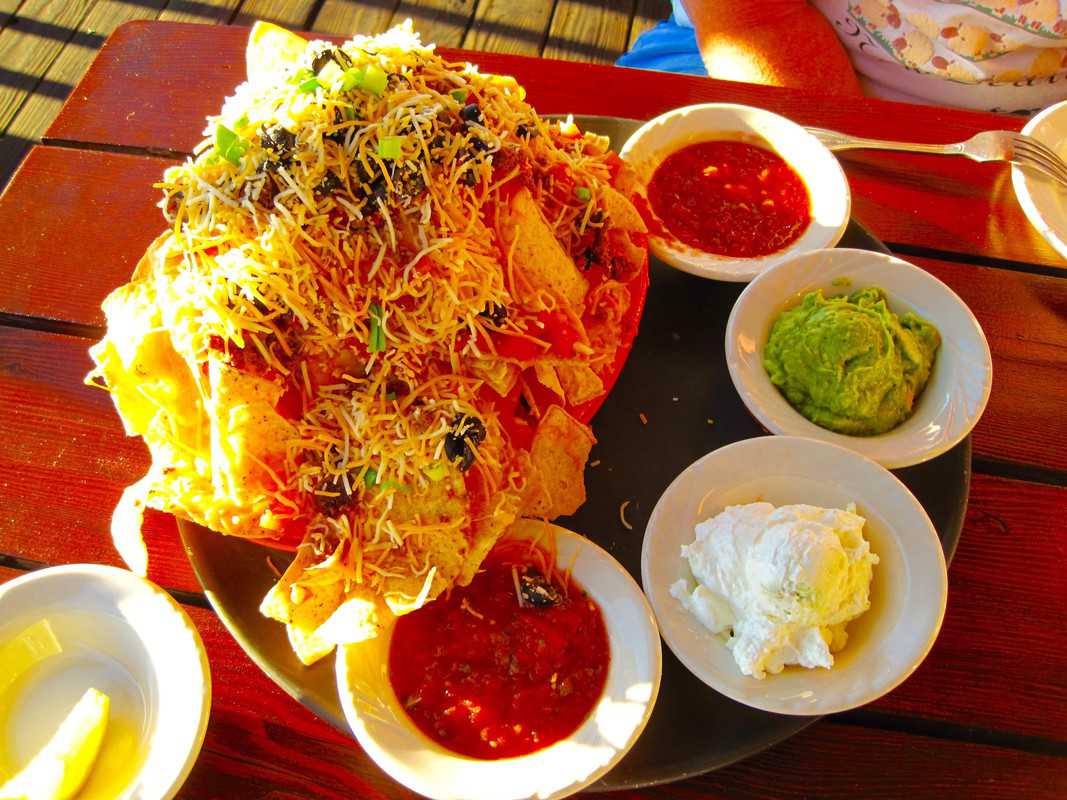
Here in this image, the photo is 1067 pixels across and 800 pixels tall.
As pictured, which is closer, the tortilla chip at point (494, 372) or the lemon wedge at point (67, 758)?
the lemon wedge at point (67, 758)

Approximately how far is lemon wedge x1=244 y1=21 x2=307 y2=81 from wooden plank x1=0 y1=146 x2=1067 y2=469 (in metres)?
0.53

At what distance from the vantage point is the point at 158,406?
1440 mm

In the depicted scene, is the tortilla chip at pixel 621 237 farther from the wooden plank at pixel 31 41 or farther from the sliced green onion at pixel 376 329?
the wooden plank at pixel 31 41

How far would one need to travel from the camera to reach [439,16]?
3580 millimetres

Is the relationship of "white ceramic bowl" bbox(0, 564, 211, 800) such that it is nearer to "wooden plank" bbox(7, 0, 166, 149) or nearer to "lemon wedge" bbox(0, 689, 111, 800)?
"lemon wedge" bbox(0, 689, 111, 800)

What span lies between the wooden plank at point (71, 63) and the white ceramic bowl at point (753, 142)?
98.1 inches

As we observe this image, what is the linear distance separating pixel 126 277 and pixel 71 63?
2094 millimetres

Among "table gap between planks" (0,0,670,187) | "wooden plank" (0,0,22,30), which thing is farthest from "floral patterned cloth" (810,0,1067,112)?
"wooden plank" (0,0,22,30)

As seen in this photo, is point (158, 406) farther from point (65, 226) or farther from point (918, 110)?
point (918, 110)

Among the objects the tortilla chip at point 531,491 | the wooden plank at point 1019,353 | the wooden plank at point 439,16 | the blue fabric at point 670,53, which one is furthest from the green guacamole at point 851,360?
the wooden plank at point 439,16

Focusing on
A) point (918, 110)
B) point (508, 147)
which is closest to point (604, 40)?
point (918, 110)

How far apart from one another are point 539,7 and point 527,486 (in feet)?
9.18

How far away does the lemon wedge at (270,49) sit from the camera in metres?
1.68

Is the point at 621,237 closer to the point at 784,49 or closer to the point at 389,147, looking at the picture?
the point at 389,147
